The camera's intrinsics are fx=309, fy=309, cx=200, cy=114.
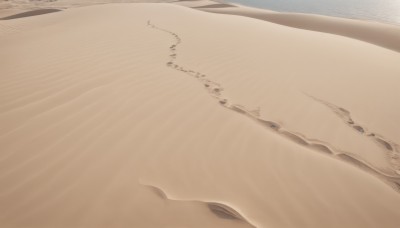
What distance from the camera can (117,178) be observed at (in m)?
2.65

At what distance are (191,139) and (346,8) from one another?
92.7 ft

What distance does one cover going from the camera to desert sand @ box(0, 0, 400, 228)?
7.92 ft

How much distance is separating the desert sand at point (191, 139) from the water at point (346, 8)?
1950 centimetres

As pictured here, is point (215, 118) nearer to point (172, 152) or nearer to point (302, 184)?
point (172, 152)

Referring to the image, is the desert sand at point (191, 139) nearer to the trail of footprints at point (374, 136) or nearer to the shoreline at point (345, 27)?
the trail of footprints at point (374, 136)

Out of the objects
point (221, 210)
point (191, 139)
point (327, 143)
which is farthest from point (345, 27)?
point (221, 210)

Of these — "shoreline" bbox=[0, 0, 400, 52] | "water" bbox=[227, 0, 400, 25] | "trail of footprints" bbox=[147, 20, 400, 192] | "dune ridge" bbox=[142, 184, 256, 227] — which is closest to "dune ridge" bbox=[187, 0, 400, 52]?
"shoreline" bbox=[0, 0, 400, 52]

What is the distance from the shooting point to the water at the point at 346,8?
23.2 meters

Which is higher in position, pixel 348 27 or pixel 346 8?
pixel 348 27

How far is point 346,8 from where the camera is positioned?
26719mm

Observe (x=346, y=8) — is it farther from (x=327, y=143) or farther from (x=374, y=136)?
(x=327, y=143)

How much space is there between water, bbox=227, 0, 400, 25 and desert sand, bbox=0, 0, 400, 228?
19.5 m

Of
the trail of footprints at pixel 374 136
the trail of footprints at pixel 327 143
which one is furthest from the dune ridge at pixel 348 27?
the trail of footprints at pixel 327 143

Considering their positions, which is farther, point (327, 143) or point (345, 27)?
point (345, 27)
